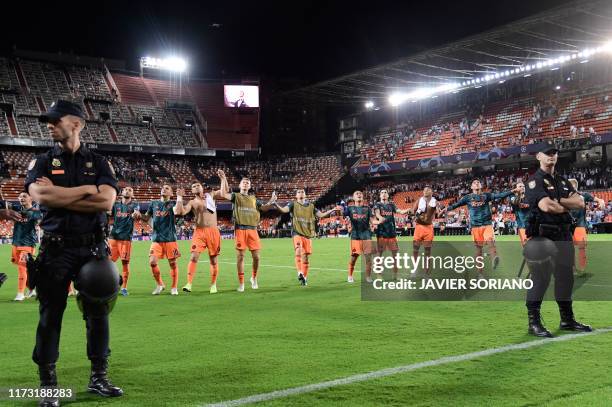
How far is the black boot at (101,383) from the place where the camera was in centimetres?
495

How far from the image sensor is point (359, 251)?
1445cm

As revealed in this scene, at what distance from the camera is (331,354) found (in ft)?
21.1

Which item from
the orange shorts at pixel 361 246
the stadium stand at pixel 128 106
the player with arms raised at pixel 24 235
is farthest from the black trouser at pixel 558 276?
the stadium stand at pixel 128 106

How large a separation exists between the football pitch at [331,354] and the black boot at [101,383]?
70 millimetres

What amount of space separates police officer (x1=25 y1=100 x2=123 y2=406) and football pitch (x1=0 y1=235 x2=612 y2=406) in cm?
42

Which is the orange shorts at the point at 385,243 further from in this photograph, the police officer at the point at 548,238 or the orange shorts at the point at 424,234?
the police officer at the point at 548,238

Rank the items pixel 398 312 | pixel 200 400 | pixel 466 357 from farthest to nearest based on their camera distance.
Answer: pixel 398 312 → pixel 466 357 → pixel 200 400

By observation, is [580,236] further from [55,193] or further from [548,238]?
[55,193]

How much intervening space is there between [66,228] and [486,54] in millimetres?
44240

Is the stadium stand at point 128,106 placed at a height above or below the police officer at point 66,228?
above

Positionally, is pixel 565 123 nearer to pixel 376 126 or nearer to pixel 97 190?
pixel 376 126

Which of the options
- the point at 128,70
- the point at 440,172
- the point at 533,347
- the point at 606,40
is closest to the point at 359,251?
the point at 533,347

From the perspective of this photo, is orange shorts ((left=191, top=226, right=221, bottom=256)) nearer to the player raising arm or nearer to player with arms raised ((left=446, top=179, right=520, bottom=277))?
the player raising arm

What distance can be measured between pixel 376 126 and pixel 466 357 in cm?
6330
